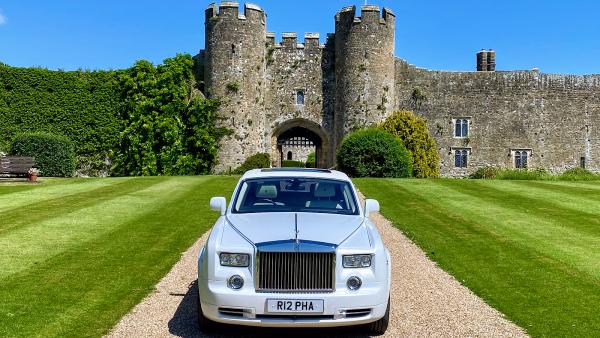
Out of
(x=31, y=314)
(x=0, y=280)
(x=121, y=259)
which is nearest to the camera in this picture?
(x=31, y=314)

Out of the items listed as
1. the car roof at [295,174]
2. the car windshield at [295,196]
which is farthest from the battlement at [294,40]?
the car windshield at [295,196]

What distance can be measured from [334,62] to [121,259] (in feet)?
93.6

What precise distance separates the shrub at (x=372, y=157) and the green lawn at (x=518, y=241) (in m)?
5.83

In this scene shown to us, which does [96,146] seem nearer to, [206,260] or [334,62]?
[334,62]

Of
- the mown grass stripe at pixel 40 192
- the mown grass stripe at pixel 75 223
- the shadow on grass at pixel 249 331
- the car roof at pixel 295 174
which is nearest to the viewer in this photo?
the shadow on grass at pixel 249 331

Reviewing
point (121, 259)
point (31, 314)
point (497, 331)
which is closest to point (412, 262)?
point (497, 331)

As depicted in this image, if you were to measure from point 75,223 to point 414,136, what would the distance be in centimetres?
2304

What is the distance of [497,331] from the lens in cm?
732

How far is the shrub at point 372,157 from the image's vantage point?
30.0 meters

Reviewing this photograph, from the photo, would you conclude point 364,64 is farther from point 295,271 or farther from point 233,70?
point 295,271

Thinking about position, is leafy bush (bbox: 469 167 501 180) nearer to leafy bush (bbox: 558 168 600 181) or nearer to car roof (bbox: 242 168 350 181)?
leafy bush (bbox: 558 168 600 181)

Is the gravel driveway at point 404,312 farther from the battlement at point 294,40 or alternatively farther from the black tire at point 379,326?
the battlement at point 294,40

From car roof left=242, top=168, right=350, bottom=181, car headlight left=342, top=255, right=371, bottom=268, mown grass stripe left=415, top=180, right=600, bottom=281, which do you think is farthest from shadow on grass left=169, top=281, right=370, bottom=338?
mown grass stripe left=415, top=180, right=600, bottom=281

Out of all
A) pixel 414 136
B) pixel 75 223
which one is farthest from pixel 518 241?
pixel 414 136
